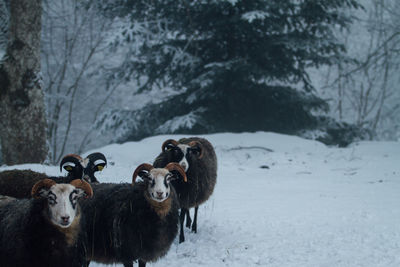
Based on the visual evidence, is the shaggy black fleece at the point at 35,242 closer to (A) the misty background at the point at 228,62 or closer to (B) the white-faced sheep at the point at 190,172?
(B) the white-faced sheep at the point at 190,172

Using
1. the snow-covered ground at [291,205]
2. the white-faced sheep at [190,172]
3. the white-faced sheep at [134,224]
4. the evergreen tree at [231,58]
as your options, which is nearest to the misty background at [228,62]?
the evergreen tree at [231,58]

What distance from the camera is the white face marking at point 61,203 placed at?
3377 millimetres

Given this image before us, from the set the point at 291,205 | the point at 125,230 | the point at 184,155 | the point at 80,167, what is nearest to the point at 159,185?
the point at 125,230

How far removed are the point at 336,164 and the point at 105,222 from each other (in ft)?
32.2

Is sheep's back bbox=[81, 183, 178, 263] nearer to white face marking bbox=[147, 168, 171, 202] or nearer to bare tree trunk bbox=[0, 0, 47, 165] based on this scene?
white face marking bbox=[147, 168, 171, 202]

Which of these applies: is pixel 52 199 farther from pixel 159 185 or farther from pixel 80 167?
pixel 80 167

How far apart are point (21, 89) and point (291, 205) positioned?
25.0 feet

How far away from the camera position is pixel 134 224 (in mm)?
4488

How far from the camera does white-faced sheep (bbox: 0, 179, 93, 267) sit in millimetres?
3432

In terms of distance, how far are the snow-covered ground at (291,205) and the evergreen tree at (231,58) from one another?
2182 mm

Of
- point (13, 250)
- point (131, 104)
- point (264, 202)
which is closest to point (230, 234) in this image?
point (264, 202)

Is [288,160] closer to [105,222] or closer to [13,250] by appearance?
[105,222]

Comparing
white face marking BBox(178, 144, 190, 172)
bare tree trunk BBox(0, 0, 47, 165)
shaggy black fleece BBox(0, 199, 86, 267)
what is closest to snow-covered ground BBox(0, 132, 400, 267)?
white face marking BBox(178, 144, 190, 172)

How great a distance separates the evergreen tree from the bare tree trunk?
5096 millimetres
